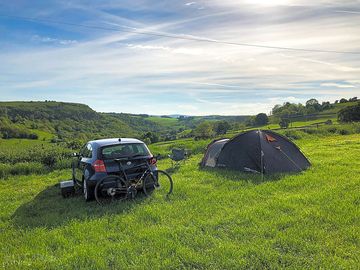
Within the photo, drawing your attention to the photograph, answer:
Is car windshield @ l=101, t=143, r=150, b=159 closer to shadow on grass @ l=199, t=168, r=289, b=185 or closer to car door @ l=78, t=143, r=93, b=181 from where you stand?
car door @ l=78, t=143, r=93, b=181

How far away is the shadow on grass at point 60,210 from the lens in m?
6.95

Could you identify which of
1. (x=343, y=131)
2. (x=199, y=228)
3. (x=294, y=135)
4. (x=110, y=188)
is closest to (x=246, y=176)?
(x=110, y=188)

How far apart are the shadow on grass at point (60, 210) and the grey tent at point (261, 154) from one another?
4.35m

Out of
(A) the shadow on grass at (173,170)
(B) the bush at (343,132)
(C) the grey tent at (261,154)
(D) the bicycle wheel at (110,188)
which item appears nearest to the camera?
(D) the bicycle wheel at (110,188)

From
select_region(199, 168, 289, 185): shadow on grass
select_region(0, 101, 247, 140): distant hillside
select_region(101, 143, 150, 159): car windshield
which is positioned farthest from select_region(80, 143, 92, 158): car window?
select_region(0, 101, 247, 140): distant hillside

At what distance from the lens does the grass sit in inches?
189

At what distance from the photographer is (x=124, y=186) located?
8188mm

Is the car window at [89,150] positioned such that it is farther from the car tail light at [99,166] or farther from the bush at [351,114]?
the bush at [351,114]

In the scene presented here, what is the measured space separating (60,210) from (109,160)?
66.5 inches

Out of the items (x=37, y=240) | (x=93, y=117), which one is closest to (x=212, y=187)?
(x=37, y=240)

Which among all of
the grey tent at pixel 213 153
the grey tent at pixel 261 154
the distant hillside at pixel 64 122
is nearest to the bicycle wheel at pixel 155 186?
the grey tent at pixel 261 154

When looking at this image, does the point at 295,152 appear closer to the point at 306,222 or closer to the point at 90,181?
the point at 306,222

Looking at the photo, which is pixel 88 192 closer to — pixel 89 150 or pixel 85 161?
pixel 85 161

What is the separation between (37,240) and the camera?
581cm
